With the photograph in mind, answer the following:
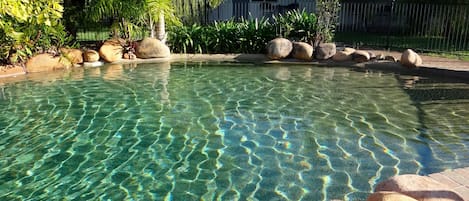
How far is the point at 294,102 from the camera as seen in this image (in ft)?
25.5

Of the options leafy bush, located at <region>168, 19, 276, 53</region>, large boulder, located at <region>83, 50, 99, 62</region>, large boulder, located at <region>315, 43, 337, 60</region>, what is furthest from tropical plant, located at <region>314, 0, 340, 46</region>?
large boulder, located at <region>83, 50, 99, 62</region>

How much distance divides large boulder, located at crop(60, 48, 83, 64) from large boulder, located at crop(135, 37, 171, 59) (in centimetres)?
149

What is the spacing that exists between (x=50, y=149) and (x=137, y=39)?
24.9ft

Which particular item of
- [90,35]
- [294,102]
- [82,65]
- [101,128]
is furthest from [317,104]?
[90,35]

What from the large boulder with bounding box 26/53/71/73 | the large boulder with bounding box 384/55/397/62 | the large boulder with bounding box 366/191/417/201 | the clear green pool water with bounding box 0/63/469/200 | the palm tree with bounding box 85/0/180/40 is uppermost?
the palm tree with bounding box 85/0/180/40

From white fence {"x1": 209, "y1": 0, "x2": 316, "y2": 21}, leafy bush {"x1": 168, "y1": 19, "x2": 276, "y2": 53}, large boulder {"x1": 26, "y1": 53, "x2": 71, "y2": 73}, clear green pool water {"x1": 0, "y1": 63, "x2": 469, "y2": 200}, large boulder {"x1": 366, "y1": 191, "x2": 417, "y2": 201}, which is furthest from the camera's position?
white fence {"x1": 209, "y1": 0, "x2": 316, "y2": 21}

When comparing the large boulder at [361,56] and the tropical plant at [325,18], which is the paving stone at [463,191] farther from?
the tropical plant at [325,18]

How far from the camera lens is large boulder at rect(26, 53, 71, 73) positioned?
1022cm

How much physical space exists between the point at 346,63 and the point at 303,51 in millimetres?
1145

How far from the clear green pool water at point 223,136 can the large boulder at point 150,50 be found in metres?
2.11

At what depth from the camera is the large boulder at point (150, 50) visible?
11.7 meters

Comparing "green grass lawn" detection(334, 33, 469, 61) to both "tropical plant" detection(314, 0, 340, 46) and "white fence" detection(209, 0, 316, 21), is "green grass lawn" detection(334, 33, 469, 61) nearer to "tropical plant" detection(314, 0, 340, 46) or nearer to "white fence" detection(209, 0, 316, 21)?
"tropical plant" detection(314, 0, 340, 46)

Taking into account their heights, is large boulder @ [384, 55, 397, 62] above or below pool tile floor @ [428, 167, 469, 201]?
above

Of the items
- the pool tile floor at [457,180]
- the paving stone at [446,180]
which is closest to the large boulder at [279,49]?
the pool tile floor at [457,180]
